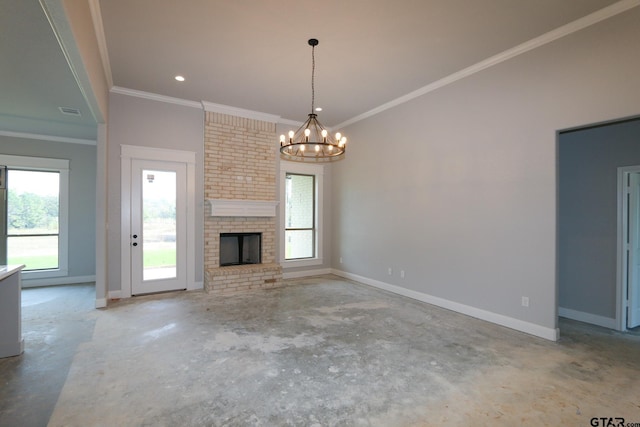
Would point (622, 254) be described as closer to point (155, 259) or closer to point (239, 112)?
point (239, 112)

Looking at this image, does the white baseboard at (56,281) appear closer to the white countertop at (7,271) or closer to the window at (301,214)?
the white countertop at (7,271)

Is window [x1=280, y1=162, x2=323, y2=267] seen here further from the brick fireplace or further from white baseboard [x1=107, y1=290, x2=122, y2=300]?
white baseboard [x1=107, y1=290, x2=122, y2=300]

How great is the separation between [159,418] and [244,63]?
386 cm

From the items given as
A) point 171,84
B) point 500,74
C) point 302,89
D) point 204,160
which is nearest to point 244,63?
point 302,89

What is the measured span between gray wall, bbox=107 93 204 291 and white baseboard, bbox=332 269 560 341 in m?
3.44

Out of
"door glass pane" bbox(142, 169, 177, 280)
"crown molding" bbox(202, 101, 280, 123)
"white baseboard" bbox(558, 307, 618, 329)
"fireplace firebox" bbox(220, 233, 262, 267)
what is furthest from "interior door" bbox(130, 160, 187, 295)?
"white baseboard" bbox(558, 307, 618, 329)

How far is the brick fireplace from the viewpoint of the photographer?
5.48 meters

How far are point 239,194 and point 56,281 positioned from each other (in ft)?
13.2

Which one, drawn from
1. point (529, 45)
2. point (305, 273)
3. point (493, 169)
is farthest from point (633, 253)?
point (305, 273)

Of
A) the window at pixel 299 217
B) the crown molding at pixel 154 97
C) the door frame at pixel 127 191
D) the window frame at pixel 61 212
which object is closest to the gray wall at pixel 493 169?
the window at pixel 299 217

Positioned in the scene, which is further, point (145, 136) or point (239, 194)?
point (239, 194)

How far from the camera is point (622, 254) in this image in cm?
370

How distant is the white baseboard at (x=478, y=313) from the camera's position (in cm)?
340

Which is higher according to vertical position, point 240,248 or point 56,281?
point 240,248
